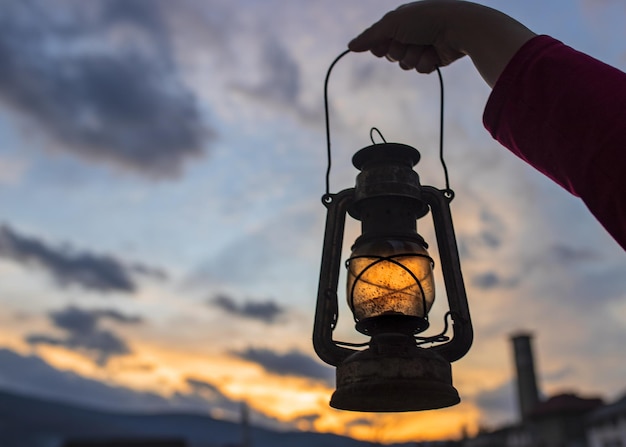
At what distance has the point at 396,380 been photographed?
2061mm

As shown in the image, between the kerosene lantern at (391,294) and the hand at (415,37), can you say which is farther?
the kerosene lantern at (391,294)

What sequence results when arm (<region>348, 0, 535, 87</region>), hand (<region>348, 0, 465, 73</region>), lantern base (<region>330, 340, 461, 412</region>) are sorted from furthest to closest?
Result: lantern base (<region>330, 340, 461, 412</region>)
hand (<region>348, 0, 465, 73</region>)
arm (<region>348, 0, 535, 87</region>)

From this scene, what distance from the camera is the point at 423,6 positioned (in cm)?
146

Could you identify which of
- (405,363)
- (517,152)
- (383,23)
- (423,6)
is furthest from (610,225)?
(405,363)

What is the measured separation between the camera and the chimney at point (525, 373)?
1188 inches

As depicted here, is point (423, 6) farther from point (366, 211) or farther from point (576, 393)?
point (576, 393)

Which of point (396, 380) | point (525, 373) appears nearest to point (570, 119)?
point (396, 380)

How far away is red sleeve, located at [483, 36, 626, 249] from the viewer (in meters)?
0.93

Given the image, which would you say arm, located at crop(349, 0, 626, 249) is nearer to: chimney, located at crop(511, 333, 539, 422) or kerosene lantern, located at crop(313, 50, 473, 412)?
kerosene lantern, located at crop(313, 50, 473, 412)

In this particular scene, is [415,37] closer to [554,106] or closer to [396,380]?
[554,106]

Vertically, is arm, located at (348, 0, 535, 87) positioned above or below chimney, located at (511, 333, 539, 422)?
below

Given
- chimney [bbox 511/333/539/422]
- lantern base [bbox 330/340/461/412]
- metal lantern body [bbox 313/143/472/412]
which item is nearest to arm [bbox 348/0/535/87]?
metal lantern body [bbox 313/143/472/412]

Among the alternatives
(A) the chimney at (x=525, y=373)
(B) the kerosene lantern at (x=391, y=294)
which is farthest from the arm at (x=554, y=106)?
A: (A) the chimney at (x=525, y=373)

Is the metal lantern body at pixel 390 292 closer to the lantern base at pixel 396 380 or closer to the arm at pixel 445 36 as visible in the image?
the lantern base at pixel 396 380
